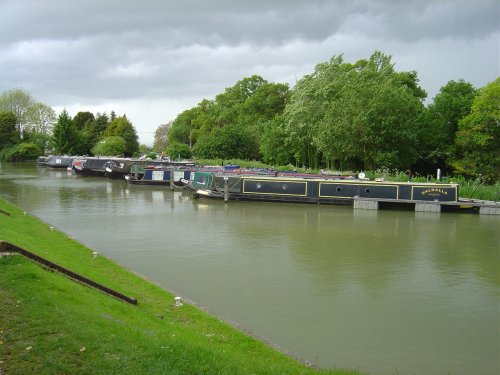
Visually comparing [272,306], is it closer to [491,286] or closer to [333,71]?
[491,286]

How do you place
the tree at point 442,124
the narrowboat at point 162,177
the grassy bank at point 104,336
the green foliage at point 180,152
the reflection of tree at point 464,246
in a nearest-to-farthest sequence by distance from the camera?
the grassy bank at point 104,336 → the reflection of tree at point 464,246 → the narrowboat at point 162,177 → the tree at point 442,124 → the green foliage at point 180,152

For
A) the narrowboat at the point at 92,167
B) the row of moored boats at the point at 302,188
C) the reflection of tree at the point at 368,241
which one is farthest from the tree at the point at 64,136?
the reflection of tree at the point at 368,241

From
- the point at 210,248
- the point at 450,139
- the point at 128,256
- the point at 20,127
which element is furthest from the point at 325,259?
the point at 20,127

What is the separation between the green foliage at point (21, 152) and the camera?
72312 mm

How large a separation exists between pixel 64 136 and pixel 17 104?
55.4 ft

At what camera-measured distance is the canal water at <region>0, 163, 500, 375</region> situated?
8195mm

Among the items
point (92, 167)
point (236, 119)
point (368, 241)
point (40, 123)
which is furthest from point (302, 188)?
point (40, 123)

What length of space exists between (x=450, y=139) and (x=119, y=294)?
33.8 meters

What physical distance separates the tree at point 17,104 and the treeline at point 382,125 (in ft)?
157

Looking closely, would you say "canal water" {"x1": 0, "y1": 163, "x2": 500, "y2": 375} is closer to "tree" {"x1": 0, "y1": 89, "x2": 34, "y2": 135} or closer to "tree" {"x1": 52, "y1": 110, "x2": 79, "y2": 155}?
"tree" {"x1": 52, "y1": 110, "x2": 79, "y2": 155}

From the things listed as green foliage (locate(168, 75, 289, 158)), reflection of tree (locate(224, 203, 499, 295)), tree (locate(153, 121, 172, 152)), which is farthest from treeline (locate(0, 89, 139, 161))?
reflection of tree (locate(224, 203, 499, 295))

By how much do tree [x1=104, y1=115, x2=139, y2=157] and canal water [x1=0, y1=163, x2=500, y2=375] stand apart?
51.4m

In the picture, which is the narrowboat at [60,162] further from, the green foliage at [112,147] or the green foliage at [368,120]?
the green foliage at [368,120]

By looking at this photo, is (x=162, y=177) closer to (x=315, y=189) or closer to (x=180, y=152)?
(x=315, y=189)
